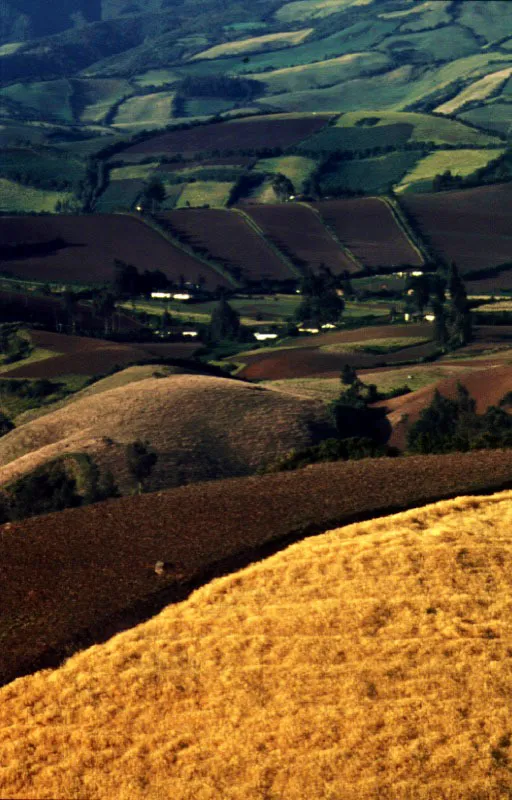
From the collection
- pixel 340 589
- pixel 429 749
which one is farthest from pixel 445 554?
pixel 429 749

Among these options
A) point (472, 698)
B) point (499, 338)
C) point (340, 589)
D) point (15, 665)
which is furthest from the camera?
point (499, 338)

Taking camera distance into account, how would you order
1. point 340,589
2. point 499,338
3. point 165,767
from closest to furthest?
point 165,767 → point 340,589 → point 499,338

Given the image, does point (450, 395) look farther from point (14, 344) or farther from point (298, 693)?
point (298, 693)

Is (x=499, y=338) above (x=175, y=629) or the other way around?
the other way around

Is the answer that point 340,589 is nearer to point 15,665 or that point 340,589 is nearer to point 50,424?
point 15,665

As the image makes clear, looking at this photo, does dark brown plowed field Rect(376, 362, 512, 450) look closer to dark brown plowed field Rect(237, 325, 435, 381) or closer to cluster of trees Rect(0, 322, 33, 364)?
dark brown plowed field Rect(237, 325, 435, 381)

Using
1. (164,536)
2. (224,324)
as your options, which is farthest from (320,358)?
(164,536)
